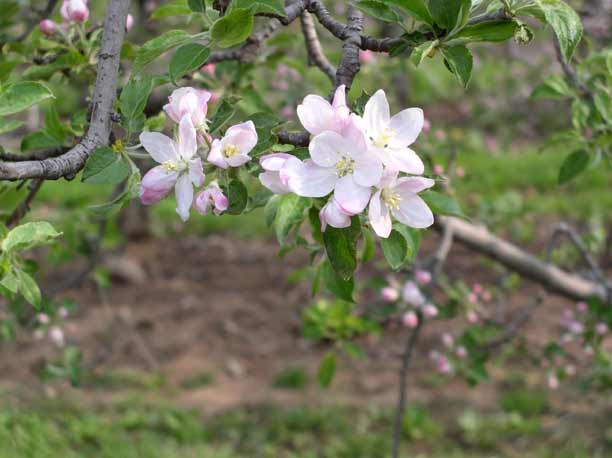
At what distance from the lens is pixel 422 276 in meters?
2.48

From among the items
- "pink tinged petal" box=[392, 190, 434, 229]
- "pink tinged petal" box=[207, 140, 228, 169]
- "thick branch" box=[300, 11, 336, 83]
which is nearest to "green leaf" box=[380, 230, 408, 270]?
"pink tinged petal" box=[392, 190, 434, 229]

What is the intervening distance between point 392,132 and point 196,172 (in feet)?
0.86

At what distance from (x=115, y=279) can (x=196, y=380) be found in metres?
1.40

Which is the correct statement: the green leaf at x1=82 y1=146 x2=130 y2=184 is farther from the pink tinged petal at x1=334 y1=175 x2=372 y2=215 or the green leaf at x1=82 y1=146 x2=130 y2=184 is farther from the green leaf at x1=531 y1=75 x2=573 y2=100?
the green leaf at x1=531 y1=75 x2=573 y2=100

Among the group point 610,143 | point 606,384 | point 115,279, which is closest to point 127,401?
point 115,279

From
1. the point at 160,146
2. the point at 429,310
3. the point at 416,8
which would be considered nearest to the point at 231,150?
the point at 160,146

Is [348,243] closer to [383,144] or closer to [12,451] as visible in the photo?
[383,144]

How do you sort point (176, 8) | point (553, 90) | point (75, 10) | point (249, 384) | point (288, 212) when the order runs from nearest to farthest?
point (288, 212), point (176, 8), point (75, 10), point (553, 90), point (249, 384)

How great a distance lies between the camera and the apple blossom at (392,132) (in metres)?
0.97

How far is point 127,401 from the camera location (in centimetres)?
403

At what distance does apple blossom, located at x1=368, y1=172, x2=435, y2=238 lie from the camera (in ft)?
3.13

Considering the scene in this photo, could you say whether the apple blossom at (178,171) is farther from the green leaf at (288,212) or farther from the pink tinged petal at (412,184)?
the pink tinged petal at (412,184)

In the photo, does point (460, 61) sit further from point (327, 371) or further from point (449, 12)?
point (327, 371)

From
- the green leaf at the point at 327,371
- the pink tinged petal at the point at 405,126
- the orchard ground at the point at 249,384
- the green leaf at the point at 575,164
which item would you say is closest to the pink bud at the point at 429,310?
the green leaf at the point at 327,371
